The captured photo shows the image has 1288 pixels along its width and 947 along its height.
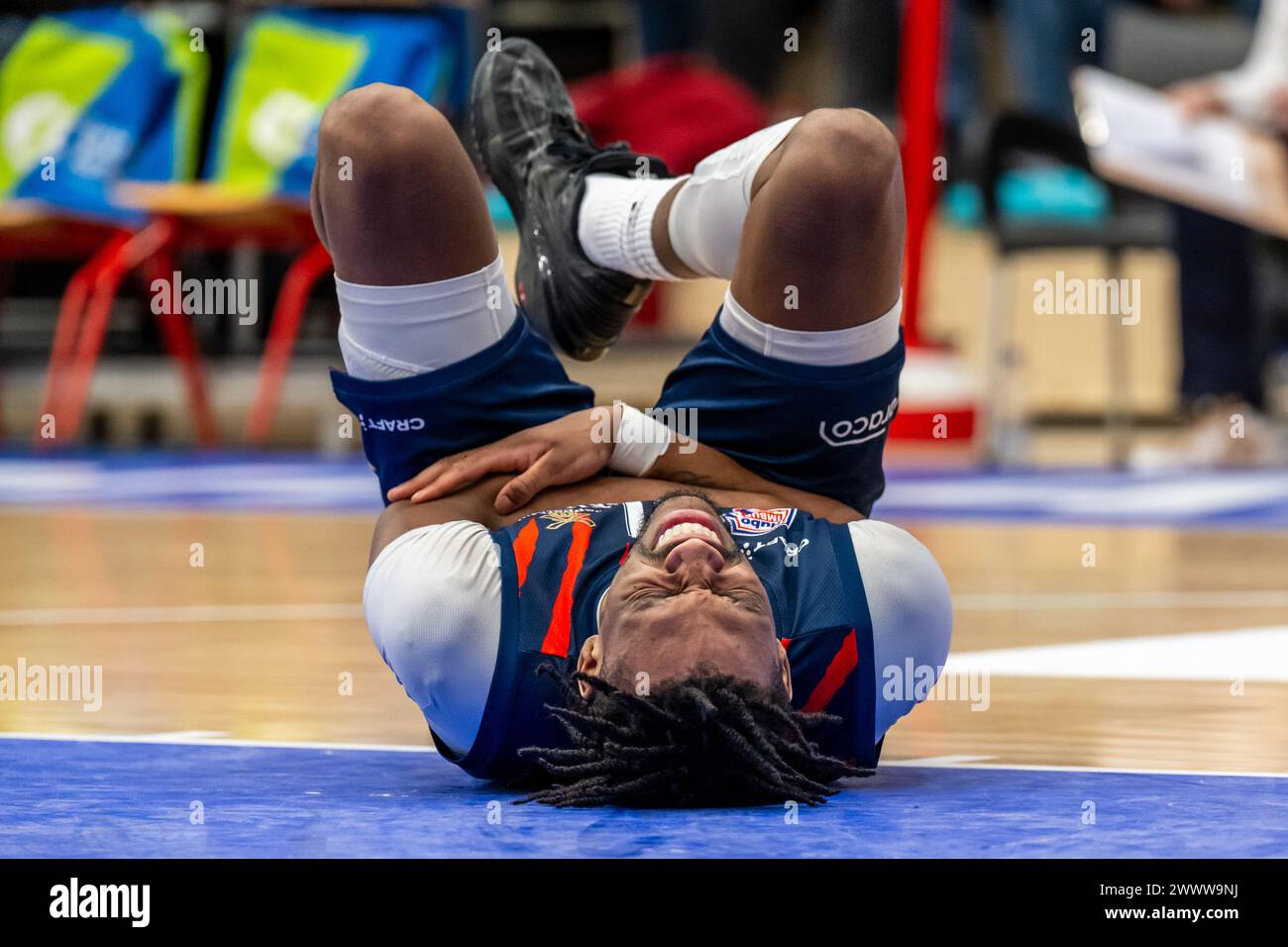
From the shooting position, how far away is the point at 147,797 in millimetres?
1981

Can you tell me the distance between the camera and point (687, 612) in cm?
189

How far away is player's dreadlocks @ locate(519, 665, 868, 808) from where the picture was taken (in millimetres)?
1865

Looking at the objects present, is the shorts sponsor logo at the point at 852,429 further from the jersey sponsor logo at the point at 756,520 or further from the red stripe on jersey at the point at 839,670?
the red stripe on jersey at the point at 839,670

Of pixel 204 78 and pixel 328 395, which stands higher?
pixel 204 78

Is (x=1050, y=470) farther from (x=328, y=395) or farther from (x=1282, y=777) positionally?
(x=1282, y=777)

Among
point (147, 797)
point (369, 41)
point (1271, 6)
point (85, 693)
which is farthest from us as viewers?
point (369, 41)

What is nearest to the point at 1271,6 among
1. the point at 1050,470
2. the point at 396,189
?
the point at 1050,470

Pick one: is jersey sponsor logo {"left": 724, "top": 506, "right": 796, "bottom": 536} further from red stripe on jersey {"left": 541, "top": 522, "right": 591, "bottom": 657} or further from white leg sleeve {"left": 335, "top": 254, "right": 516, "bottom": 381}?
white leg sleeve {"left": 335, "top": 254, "right": 516, "bottom": 381}

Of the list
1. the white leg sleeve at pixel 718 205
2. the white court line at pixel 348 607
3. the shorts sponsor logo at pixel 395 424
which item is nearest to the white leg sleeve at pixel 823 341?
the white leg sleeve at pixel 718 205

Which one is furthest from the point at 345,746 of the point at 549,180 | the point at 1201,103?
the point at 1201,103

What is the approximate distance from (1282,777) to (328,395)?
21.0ft

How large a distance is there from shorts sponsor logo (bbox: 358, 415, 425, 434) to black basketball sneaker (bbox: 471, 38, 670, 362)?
0.42 metres

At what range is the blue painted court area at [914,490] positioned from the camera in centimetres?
532
